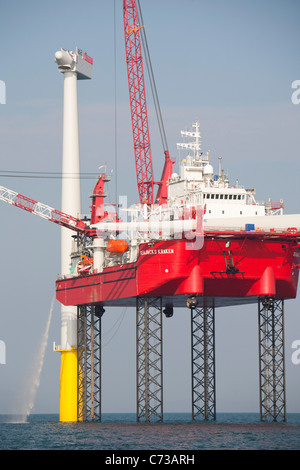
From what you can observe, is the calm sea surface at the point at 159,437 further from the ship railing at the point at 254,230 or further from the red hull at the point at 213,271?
the ship railing at the point at 254,230

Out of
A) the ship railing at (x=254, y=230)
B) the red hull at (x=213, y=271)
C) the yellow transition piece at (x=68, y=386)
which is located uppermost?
the ship railing at (x=254, y=230)

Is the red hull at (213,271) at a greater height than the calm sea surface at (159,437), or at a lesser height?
greater

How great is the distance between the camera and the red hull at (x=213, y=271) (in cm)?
6706

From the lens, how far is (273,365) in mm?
74938

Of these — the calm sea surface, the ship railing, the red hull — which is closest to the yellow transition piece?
the calm sea surface

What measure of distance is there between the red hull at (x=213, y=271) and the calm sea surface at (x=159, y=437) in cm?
853

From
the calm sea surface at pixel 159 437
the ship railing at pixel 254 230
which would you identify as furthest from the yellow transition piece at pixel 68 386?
the ship railing at pixel 254 230

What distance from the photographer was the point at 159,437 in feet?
199

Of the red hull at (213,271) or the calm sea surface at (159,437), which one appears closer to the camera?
the calm sea surface at (159,437)

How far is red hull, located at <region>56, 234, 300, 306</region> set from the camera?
67062mm

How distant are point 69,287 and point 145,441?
2280 cm

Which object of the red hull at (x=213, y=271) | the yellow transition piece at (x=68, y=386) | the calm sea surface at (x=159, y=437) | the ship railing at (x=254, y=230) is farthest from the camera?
the yellow transition piece at (x=68, y=386)
